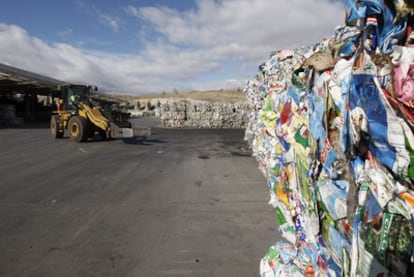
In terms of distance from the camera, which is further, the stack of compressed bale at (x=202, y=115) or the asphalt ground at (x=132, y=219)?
the stack of compressed bale at (x=202, y=115)

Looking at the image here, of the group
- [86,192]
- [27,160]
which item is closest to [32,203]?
[86,192]

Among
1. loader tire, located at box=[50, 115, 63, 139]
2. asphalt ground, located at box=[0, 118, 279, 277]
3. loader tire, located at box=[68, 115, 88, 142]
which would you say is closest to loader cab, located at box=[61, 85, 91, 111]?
loader tire, located at box=[50, 115, 63, 139]

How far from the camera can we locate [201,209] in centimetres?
443

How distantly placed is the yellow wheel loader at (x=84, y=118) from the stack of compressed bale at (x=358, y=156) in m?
9.62

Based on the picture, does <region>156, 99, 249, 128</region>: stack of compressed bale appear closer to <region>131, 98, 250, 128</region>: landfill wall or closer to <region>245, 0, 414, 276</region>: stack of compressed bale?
<region>131, 98, 250, 128</region>: landfill wall

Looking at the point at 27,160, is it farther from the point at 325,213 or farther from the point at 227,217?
the point at 325,213

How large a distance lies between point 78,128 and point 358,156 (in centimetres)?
1194

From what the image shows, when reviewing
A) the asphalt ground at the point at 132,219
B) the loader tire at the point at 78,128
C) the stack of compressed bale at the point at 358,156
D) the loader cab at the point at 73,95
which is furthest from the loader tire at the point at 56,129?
the stack of compressed bale at the point at 358,156

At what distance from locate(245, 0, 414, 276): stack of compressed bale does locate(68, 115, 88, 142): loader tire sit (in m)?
10.8

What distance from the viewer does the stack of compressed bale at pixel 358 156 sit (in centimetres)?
139

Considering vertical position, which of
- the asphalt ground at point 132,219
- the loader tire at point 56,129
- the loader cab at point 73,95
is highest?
the loader cab at point 73,95

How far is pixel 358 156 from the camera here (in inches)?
67.1

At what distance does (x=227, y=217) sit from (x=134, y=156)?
5.57 m

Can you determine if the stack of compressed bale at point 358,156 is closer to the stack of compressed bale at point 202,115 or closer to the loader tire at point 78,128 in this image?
the loader tire at point 78,128
